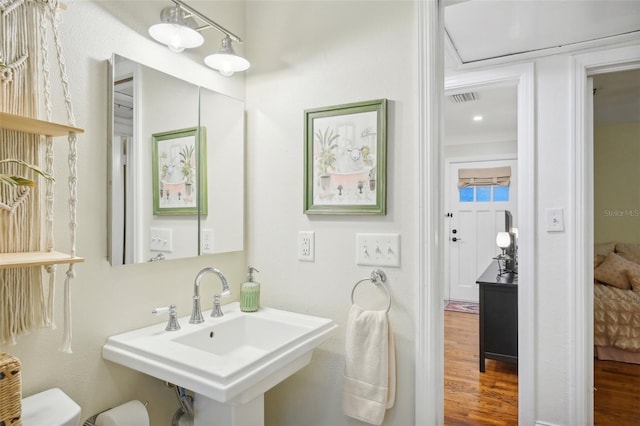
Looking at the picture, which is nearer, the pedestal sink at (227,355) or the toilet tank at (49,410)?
the toilet tank at (49,410)

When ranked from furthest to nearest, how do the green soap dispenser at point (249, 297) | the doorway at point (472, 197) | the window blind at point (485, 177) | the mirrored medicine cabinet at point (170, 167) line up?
1. the window blind at point (485, 177)
2. the doorway at point (472, 197)
3. the green soap dispenser at point (249, 297)
4. the mirrored medicine cabinet at point (170, 167)

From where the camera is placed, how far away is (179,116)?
1.52m

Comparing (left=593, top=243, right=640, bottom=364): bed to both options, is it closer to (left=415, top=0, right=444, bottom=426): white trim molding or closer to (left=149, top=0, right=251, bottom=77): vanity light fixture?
(left=415, top=0, right=444, bottom=426): white trim molding

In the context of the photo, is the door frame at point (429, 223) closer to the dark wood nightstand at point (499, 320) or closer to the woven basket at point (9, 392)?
the woven basket at point (9, 392)

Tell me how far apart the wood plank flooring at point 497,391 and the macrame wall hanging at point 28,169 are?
7.37 ft

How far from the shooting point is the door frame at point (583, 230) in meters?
2.03

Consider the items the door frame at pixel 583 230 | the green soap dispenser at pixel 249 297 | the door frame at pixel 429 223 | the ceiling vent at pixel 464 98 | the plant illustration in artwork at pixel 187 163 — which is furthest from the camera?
the ceiling vent at pixel 464 98

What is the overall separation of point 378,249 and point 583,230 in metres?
1.26

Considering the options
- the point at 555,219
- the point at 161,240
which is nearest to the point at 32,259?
the point at 161,240

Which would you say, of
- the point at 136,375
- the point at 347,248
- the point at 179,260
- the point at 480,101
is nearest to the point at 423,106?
the point at 347,248

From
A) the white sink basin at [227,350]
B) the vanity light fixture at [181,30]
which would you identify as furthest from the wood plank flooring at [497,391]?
the vanity light fixture at [181,30]

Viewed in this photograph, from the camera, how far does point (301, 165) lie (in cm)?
170

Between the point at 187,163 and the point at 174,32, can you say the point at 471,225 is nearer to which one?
the point at 187,163

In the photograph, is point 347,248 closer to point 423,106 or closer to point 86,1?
point 423,106
